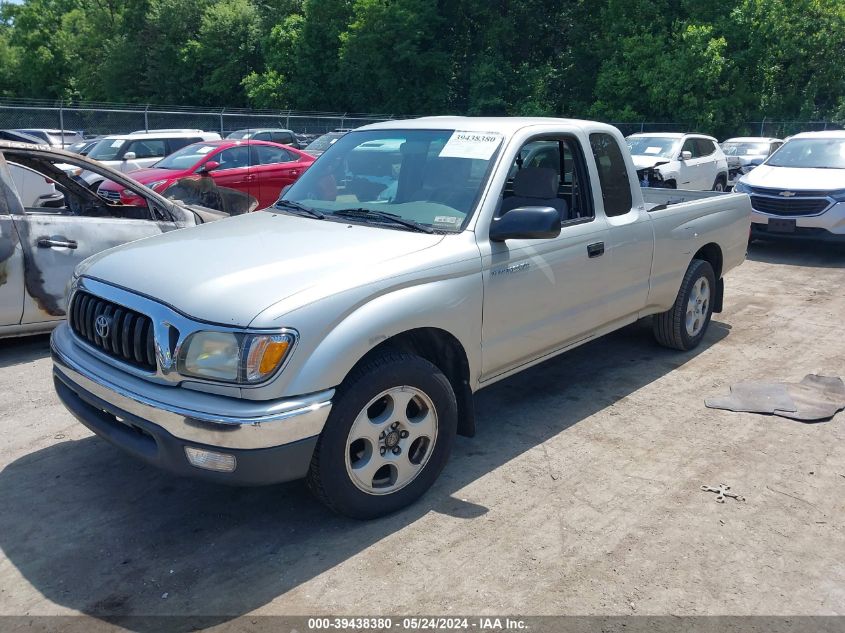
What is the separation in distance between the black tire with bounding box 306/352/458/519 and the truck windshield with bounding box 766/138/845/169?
991cm

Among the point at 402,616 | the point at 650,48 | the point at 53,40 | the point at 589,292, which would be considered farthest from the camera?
the point at 53,40

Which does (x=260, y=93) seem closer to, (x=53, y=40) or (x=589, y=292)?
(x=53, y=40)

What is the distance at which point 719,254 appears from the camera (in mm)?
6547

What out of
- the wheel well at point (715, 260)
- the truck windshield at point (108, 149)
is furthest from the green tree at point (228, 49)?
the wheel well at point (715, 260)

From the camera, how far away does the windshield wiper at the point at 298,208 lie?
4500mm

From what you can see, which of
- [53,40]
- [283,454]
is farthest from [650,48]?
[53,40]

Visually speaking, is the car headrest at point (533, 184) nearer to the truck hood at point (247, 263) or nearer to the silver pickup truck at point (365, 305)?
the silver pickup truck at point (365, 305)

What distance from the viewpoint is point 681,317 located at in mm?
6184

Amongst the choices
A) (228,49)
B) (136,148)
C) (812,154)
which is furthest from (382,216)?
(228,49)

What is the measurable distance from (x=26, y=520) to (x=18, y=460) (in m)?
0.77

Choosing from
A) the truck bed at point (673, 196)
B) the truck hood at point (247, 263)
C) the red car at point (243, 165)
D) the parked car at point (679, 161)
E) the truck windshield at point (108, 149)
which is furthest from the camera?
the truck windshield at point (108, 149)

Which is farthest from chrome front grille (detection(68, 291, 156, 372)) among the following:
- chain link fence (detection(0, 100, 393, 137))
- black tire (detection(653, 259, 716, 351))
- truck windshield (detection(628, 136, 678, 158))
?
chain link fence (detection(0, 100, 393, 137))

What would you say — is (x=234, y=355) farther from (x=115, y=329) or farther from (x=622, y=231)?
(x=622, y=231)

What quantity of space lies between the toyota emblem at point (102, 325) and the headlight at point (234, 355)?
1.91 feet
